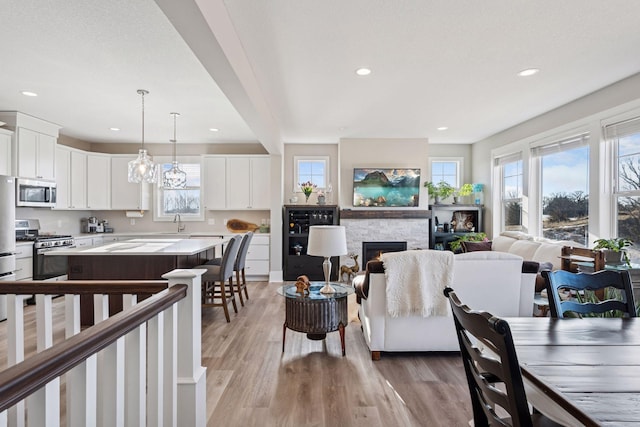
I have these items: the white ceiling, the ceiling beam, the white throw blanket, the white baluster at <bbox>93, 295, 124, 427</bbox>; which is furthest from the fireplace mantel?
the white baluster at <bbox>93, 295, 124, 427</bbox>

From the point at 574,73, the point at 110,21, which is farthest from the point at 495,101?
the point at 110,21

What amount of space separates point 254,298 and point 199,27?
12.5 feet

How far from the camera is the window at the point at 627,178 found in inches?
139

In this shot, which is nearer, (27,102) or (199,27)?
(199,27)

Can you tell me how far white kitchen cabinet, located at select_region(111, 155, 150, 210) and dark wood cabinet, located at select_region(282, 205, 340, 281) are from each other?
Result: 8.94 feet

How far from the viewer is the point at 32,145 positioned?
4770mm

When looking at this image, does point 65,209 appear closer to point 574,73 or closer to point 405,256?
point 405,256

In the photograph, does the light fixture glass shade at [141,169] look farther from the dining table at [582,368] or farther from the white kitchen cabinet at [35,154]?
the dining table at [582,368]

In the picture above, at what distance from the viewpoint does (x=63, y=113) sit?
4.62 meters

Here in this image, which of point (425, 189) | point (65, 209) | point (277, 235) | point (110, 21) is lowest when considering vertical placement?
point (277, 235)

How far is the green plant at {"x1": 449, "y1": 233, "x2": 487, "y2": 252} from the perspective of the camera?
232 inches

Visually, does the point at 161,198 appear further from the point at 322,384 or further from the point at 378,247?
the point at 322,384

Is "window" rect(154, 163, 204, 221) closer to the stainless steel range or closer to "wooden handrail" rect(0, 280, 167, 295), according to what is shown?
the stainless steel range

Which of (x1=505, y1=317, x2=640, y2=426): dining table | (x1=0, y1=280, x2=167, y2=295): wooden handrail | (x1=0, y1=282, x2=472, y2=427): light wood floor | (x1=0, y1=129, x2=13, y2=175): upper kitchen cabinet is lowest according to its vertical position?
(x1=0, y1=282, x2=472, y2=427): light wood floor
